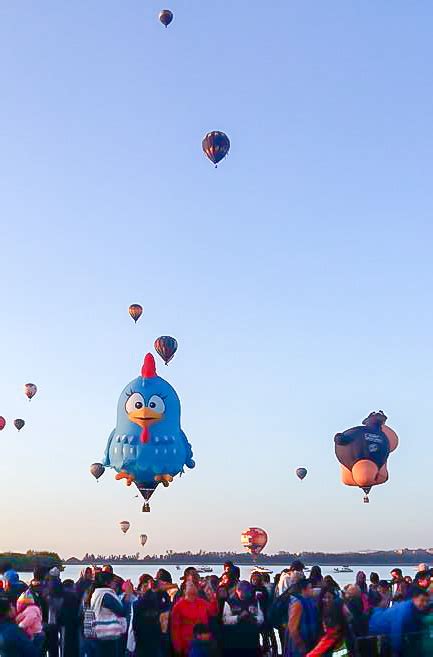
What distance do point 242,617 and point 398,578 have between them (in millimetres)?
4781

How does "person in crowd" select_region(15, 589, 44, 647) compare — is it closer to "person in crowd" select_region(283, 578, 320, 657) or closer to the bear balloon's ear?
"person in crowd" select_region(283, 578, 320, 657)

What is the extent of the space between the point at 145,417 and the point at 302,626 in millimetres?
14409

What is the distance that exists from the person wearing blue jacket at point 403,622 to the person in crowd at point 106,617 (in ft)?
8.50

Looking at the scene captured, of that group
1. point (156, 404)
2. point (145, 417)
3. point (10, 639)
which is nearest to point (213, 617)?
point (10, 639)

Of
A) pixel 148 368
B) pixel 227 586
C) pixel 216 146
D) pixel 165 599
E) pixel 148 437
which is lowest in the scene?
pixel 165 599

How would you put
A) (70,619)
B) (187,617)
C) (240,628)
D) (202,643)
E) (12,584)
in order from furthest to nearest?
(12,584) → (70,619) → (240,628) → (187,617) → (202,643)

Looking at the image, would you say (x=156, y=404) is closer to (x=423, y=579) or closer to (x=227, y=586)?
(x=227, y=586)

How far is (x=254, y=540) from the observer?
30.8 metres

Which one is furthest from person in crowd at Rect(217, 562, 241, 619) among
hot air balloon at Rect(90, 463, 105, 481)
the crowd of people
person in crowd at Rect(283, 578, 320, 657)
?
hot air balloon at Rect(90, 463, 105, 481)

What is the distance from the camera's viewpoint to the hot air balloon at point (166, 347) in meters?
30.0

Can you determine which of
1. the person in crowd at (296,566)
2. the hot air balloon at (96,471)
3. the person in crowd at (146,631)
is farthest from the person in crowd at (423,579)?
the hot air balloon at (96,471)

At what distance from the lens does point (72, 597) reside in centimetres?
1148

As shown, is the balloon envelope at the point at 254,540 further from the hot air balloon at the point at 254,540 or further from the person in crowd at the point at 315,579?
the person in crowd at the point at 315,579

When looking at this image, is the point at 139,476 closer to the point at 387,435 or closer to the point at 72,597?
the point at 387,435
